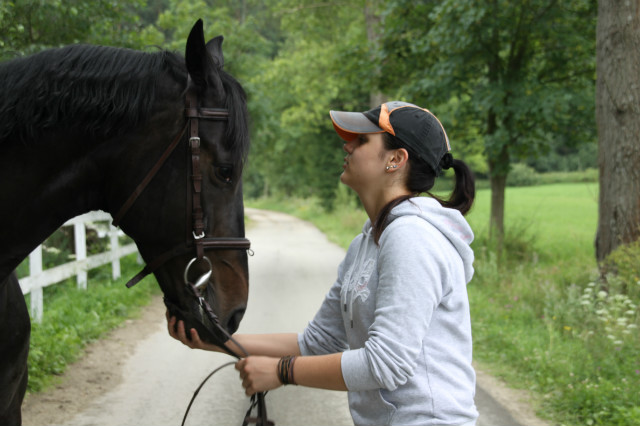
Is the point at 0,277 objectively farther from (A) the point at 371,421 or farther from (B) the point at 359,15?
(B) the point at 359,15

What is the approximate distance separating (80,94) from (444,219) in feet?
4.20

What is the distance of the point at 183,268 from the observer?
6.42 feet

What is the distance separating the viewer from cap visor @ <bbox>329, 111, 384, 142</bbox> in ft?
5.89

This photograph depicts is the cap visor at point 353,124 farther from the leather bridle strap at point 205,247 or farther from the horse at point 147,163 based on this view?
the leather bridle strap at point 205,247

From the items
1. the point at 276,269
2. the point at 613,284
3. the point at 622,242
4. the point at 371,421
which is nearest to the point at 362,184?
the point at 371,421

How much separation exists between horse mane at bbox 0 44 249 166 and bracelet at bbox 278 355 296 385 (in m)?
0.74

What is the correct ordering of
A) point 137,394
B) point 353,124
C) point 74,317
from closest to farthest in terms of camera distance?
point 353,124 → point 137,394 → point 74,317

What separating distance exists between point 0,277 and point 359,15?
2245 cm

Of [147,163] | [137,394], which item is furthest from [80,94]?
[137,394]

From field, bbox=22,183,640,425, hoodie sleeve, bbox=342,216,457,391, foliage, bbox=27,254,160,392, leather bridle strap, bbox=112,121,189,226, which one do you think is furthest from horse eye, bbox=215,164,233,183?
foliage, bbox=27,254,160,392

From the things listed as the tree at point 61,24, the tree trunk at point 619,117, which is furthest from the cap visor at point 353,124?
the tree trunk at point 619,117

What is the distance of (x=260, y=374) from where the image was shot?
1716mm

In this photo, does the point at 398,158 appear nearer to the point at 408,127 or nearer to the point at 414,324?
the point at 408,127

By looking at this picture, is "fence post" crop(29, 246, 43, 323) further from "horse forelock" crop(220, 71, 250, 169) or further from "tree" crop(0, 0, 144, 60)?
"horse forelock" crop(220, 71, 250, 169)
